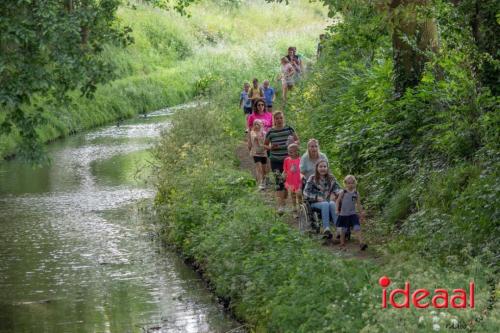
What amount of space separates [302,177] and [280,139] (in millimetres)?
1785

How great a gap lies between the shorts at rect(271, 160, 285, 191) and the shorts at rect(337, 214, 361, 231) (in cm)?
208

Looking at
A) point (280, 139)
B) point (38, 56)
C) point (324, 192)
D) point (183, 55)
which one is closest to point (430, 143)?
point (324, 192)

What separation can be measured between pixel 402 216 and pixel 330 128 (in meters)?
5.46

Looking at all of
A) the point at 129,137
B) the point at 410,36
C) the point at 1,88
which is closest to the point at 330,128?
the point at 410,36

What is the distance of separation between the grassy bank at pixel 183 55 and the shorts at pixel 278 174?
1408 cm

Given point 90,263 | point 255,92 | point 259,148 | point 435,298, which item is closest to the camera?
point 435,298

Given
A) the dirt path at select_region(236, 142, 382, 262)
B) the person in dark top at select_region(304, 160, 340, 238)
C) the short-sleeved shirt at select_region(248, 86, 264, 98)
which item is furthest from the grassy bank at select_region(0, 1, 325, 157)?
the person in dark top at select_region(304, 160, 340, 238)

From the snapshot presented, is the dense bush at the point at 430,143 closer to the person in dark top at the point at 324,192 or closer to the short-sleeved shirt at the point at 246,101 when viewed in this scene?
the person in dark top at the point at 324,192

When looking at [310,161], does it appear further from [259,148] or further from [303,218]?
[259,148]

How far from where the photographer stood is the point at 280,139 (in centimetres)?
1578

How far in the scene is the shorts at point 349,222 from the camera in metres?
12.9

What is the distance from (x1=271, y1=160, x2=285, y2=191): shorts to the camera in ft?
49.3

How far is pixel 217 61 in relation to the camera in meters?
49.3

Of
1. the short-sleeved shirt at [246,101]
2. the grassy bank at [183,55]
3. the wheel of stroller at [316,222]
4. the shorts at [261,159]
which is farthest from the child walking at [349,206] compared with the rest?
the grassy bank at [183,55]
